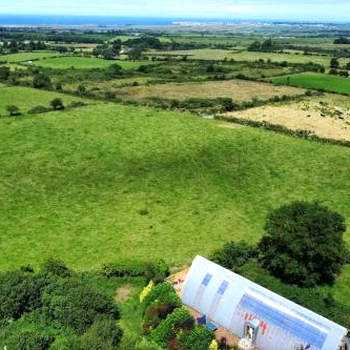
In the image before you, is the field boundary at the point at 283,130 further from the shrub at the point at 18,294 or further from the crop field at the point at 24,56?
the crop field at the point at 24,56

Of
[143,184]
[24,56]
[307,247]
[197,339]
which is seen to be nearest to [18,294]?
[197,339]

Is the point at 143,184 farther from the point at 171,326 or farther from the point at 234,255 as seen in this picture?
the point at 171,326

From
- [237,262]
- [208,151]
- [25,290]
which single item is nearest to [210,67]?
[208,151]

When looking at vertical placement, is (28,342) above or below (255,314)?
below

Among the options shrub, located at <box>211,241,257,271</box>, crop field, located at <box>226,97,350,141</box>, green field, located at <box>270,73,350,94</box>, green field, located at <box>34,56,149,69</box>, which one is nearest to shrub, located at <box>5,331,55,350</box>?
shrub, located at <box>211,241,257,271</box>

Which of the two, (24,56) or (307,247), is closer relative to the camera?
(307,247)

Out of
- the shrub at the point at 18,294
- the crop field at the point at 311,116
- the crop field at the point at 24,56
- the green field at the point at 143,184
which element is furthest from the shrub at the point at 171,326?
the crop field at the point at 24,56
